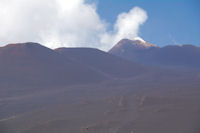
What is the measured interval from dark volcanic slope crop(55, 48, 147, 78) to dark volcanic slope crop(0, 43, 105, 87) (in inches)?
350

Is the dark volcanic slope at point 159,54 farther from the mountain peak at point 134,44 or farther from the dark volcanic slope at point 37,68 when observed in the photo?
the dark volcanic slope at point 37,68

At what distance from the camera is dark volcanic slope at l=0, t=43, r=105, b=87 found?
210 ft

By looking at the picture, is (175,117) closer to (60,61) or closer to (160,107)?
(160,107)

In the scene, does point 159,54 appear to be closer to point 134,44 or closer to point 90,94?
point 134,44

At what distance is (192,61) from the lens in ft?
389

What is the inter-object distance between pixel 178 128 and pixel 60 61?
192 feet

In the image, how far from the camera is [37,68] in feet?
230

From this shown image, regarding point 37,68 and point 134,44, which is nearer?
point 37,68

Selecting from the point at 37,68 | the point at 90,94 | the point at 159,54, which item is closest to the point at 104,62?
the point at 37,68

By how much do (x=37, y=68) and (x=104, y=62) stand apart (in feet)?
86.9

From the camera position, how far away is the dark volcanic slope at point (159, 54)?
117 meters

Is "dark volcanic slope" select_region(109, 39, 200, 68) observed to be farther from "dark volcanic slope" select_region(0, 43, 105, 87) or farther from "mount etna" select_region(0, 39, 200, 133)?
"dark volcanic slope" select_region(0, 43, 105, 87)

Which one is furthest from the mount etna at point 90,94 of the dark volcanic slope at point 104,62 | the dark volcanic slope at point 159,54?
the dark volcanic slope at point 159,54

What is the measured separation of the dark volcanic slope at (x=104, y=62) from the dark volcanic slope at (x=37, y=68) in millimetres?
8895
